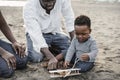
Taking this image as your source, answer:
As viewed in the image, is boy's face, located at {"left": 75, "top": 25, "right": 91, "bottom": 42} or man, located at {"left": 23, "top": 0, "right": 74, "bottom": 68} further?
man, located at {"left": 23, "top": 0, "right": 74, "bottom": 68}

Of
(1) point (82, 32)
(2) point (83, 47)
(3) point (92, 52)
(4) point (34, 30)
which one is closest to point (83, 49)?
(2) point (83, 47)

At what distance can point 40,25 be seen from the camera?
442 centimetres

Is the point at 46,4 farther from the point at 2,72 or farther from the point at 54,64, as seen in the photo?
the point at 2,72

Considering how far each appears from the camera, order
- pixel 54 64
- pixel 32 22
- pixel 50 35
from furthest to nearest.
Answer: pixel 50 35, pixel 32 22, pixel 54 64

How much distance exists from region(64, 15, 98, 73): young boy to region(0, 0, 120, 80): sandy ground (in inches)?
5.9

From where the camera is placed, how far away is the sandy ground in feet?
12.7

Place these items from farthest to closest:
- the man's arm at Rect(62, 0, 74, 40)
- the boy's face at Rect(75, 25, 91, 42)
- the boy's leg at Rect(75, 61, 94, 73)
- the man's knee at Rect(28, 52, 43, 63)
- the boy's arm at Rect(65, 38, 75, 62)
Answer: the man's arm at Rect(62, 0, 74, 40) → the man's knee at Rect(28, 52, 43, 63) → the boy's arm at Rect(65, 38, 75, 62) → the boy's leg at Rect(75, 61, 94, 73) → the boy's face at Rect(75, 25, 91, 42)

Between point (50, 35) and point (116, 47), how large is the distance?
134 cm

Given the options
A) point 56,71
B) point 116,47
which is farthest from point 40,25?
point 116,47

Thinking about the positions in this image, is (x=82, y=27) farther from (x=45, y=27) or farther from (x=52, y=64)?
(x=45, y=27)

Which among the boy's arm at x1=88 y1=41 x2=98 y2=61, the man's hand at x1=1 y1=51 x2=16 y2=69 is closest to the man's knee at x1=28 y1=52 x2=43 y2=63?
the man's hand at x1=1 y1=51 x2=16 y2=69

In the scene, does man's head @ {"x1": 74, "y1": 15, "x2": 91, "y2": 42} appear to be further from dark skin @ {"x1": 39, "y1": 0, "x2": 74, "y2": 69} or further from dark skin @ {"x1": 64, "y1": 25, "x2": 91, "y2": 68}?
dark skin @ {"x1": 39, "y1": 0, "x2": 74, "y2": 69}

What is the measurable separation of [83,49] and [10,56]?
101 centimetres

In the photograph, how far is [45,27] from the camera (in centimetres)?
444
